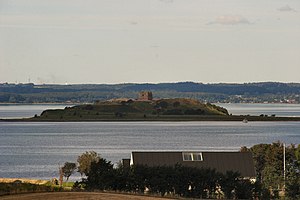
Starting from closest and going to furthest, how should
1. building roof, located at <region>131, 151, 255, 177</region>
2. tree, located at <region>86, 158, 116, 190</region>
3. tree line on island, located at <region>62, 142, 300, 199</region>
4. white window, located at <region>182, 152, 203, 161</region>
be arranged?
tree, located at <region>86, 158, 116, 190</region>, tree line on island, located at <region>62, 142, 300, 199</region>, building roof, located at <region>131, 151, 255, 177</region>, white window, located at <region>182, 152, 203, 161</region>

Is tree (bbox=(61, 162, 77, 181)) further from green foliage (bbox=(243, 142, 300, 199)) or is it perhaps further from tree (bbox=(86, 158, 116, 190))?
tree (bbox=(86, 158, 116, 190))

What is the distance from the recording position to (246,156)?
2079 inches

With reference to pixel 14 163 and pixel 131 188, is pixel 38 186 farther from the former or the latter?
pixel 14 163

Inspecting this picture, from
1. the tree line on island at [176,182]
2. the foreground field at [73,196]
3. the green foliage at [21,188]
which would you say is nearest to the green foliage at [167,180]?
the tree line on island at [176,182]

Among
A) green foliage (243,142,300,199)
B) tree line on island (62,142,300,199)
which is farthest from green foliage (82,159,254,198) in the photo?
green foliage (243,142,300,199)

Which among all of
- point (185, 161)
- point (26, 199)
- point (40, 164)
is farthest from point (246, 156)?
point (40, 164)

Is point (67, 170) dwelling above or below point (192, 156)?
below

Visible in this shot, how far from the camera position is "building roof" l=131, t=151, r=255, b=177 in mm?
51719

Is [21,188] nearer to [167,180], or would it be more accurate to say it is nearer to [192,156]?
[167,180]

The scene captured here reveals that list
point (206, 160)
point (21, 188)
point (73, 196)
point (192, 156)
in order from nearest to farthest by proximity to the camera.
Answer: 1. point (73, 196)
2. point (21, 188)
3. point (206, 160)
4. point (192, 156)

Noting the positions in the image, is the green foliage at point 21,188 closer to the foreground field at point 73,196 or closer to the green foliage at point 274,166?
the foreground field at point 73,196

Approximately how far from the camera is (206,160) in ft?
174

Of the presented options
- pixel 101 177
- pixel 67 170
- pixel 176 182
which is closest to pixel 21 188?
pixel 101 177

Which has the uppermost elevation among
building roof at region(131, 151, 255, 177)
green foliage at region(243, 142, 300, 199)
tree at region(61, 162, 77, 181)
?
building roof at region(131, 151, 255, 177)
